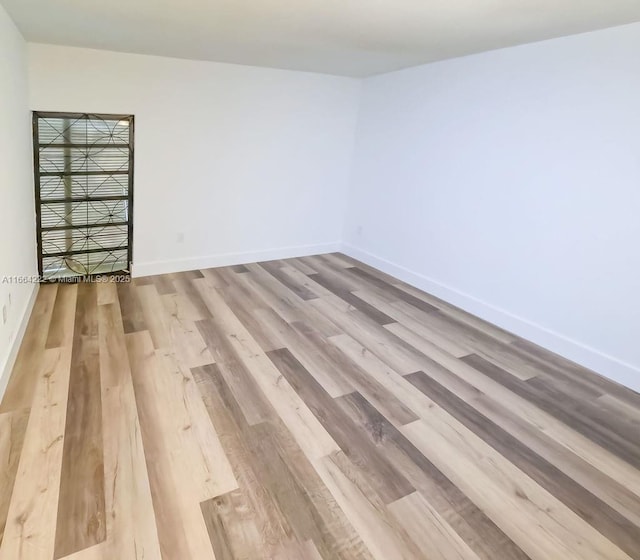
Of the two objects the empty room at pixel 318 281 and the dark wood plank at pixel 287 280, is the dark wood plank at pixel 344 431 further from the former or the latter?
the dark wood plank at pixel 287 280

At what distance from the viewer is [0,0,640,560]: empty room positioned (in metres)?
1.82

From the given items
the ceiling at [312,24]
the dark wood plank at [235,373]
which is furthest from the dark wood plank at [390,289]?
the ceiling at [312,24]

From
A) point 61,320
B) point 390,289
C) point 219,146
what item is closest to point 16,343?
point 61,320

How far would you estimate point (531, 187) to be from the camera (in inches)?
134

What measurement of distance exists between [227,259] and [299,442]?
301cm

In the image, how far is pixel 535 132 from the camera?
3.32m

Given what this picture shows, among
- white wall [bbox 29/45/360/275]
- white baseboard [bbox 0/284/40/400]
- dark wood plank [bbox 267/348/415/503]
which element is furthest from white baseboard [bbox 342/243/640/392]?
white baseboard [bbox 0/284/40/400]

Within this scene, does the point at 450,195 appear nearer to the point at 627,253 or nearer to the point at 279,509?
the point at 627,253

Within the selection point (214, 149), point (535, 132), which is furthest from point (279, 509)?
point (214, 149)

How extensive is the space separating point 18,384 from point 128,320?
98 centimetres

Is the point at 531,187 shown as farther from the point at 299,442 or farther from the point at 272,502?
the point at 272,502

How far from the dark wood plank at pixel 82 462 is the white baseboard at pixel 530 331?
3131 millimetres

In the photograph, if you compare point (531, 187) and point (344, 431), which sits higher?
point (531, 187)

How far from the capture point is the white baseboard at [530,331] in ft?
9.87
